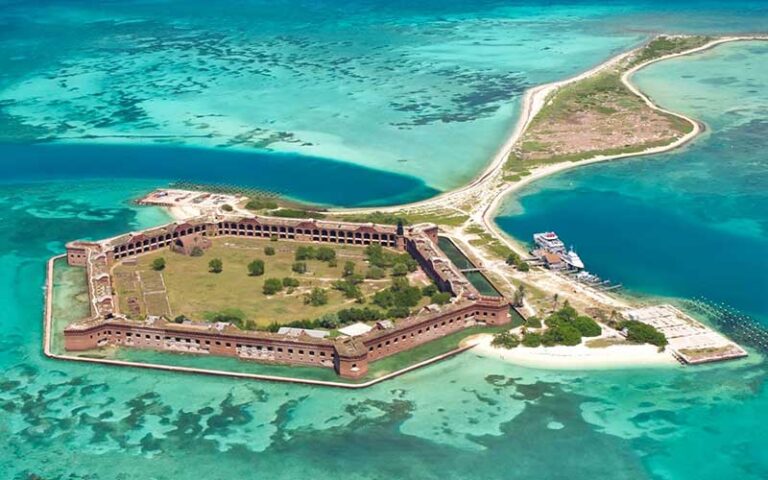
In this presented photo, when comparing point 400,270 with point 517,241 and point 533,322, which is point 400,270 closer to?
point 533,322

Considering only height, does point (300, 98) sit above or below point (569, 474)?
above

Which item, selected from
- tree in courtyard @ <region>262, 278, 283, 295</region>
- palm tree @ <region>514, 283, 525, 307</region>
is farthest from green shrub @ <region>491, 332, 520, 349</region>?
tree in courtyard @ <region>262, 278, 283, 295</region>

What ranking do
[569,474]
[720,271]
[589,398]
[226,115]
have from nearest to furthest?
[569,474]
[589,398]
[720,271]
[226,115]

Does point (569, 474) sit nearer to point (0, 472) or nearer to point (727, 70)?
point (0, 472)

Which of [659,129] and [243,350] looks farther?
[659,129]

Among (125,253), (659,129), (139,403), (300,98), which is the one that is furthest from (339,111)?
(139,403)

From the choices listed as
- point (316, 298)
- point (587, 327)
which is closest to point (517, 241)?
point (587, 327)

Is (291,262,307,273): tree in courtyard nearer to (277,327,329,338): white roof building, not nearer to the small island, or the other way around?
the small island
